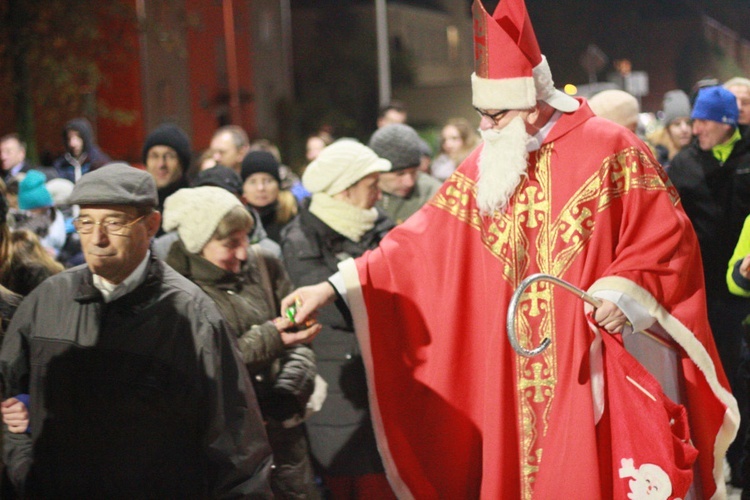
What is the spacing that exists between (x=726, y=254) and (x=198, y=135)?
111 feet

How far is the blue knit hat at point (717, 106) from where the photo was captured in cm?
693

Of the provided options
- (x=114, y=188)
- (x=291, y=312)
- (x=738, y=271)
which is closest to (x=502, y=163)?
(x=291, y=312)

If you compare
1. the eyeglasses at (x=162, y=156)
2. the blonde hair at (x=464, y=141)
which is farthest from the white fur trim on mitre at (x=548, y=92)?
the blonde hair at (x=464, y=141)

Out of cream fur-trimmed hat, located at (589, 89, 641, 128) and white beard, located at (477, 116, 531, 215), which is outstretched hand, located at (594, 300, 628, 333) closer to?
white beard, located at (477, 116, 531, 215)

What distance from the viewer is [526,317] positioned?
4949mm

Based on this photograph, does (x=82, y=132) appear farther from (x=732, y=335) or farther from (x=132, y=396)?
(x=132, y=396)

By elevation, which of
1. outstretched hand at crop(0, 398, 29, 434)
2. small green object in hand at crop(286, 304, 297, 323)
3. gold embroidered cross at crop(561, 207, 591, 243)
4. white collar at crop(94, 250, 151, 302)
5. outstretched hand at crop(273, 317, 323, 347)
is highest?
gold embroidered cross at crop(561, 207, 591, 243)

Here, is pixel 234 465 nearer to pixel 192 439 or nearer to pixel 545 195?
pixel 192 439

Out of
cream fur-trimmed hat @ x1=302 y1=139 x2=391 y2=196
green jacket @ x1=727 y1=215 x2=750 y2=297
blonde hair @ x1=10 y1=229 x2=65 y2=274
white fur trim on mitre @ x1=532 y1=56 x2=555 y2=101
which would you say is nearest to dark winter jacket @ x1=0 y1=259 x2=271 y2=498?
blonde hair @ x1=10 y1=229 x2=65 y2=274

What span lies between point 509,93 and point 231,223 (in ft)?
4.47

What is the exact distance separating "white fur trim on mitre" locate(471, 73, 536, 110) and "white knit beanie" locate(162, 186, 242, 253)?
1.23m

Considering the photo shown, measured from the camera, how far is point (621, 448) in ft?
15.2

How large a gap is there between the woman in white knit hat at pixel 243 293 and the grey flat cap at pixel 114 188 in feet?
3.72

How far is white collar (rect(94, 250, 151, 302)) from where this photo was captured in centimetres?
353
